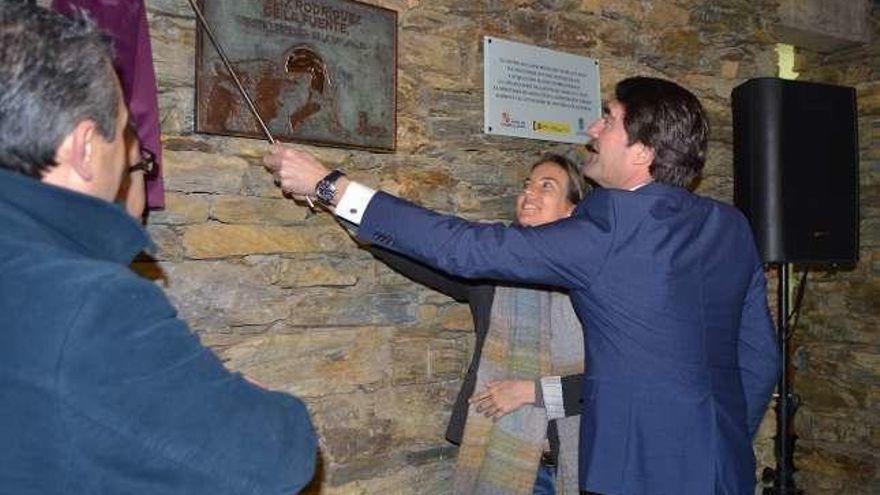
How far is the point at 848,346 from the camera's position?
4129 mm

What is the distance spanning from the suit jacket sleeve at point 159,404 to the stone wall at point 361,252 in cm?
111

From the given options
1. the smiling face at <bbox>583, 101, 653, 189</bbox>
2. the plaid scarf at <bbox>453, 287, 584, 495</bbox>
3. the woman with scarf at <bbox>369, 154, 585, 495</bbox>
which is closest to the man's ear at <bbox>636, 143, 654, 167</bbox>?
the smiling face at <bbox>583, 101, 653, 189</bbox>

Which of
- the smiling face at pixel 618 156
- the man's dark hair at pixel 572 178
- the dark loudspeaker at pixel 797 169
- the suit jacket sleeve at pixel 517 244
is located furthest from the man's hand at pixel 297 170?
the dark loudspeaker at pixel 797 169

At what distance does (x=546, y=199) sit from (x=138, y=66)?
1.20 m

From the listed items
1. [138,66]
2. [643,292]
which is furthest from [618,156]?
[138,66]

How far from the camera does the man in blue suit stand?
167 centimetres

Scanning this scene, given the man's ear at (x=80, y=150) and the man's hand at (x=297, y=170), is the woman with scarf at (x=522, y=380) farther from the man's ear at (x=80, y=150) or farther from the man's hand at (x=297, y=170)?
the man's ear at (x=80, y=150)

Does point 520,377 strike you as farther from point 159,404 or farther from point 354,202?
point 159,404

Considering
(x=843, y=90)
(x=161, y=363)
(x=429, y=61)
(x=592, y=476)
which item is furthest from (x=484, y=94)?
(x=161, y=363)

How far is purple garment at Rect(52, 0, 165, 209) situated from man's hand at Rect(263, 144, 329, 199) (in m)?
0.29

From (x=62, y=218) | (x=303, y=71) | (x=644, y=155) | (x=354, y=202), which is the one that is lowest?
(x=62, y=218)

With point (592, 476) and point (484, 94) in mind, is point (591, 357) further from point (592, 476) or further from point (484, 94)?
point (484, 94)

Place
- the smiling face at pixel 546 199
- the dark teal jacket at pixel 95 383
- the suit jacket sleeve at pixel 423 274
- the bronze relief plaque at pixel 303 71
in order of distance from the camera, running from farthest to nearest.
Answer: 1. the smiling face at pixel 546 199
2. the suit jacket sleeve at pixel 423 274
3. the bronze relief plaque at pixel 303 71
4. the dark teal jacket at pixel 95 383

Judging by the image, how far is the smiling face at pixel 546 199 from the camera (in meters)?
2.32
